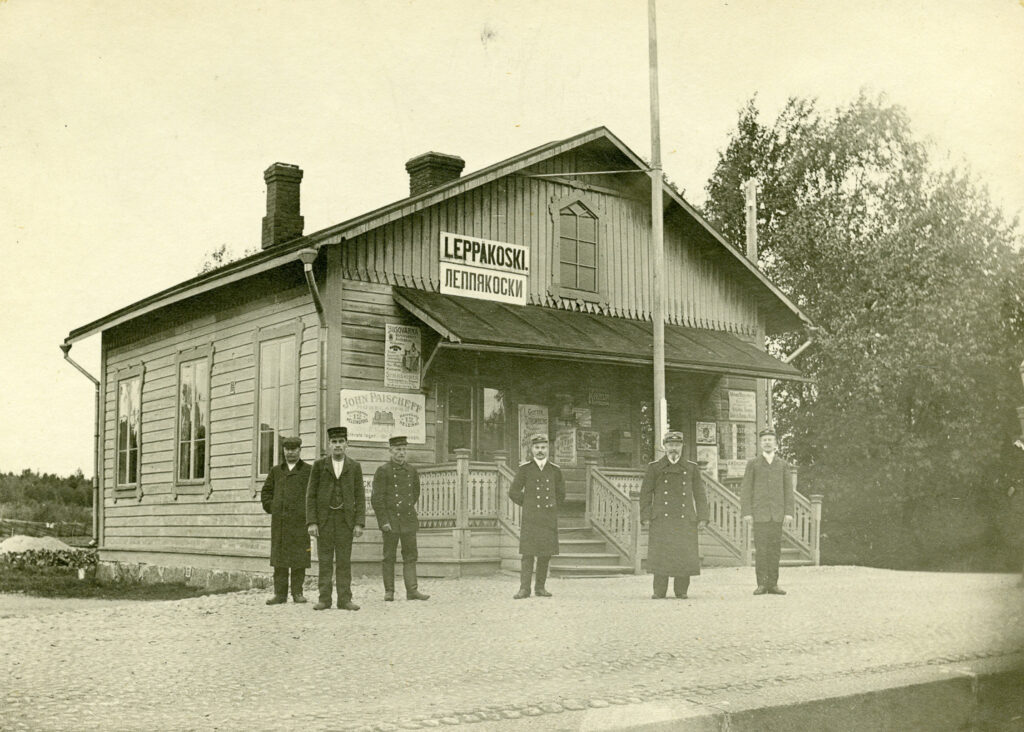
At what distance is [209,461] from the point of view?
19062 millimetres

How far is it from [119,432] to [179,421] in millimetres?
3247

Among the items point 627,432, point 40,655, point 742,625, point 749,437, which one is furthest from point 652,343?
point 40,655

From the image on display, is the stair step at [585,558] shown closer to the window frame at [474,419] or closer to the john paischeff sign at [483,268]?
the window frame at [474,419]

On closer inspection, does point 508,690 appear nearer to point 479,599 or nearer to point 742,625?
point 742,625

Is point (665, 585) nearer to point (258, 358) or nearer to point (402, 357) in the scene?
point (402, 357)

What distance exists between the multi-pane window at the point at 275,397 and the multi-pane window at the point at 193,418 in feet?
6.50

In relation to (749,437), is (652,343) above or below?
above

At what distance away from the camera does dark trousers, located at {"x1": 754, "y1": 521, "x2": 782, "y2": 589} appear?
43.6 feet

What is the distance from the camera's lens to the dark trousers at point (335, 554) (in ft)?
39.1

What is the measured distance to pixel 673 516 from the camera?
13.1m

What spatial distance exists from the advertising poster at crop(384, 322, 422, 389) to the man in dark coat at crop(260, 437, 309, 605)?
3648mm

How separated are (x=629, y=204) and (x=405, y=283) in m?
4.82

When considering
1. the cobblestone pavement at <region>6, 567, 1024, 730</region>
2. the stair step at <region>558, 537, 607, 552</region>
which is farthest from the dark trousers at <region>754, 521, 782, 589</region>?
the stair step at <region>558, 537, 607, 552</region>

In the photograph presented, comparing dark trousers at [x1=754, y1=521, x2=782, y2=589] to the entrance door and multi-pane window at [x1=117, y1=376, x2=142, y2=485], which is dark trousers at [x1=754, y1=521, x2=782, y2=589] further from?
multi-pane window at [x1=117, y1=376, x2=142, y2=485]
